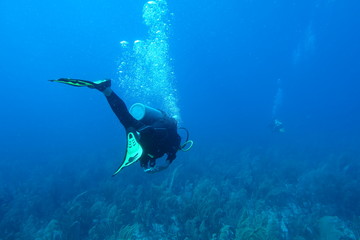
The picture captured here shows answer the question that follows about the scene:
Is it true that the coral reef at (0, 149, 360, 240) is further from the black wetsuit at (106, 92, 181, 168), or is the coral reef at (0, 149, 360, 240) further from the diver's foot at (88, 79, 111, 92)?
the diver's foot at (88, 79, 111, 92)

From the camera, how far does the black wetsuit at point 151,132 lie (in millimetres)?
3580

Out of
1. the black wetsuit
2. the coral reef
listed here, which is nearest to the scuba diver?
the black wetsuit

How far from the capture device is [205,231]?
6.61 m

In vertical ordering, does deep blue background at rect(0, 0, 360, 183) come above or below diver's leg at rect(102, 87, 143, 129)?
above

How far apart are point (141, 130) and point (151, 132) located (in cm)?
14

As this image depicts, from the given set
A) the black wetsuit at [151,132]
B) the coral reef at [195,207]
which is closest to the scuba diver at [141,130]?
the black wetsuit at [151,132]

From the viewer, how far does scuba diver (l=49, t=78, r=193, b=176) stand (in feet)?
11.3

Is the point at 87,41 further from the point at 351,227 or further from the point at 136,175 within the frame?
the point at 351,227

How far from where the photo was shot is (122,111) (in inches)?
140

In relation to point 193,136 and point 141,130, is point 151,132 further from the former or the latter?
point 193,136

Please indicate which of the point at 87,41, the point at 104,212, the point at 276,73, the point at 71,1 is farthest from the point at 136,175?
the point at 276,73

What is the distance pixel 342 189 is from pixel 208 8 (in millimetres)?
66997

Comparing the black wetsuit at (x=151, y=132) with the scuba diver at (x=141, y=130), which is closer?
the scuba diver at (x=141, y=130)

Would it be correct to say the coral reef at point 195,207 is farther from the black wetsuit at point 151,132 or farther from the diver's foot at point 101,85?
the diver's foot at point 101,85
